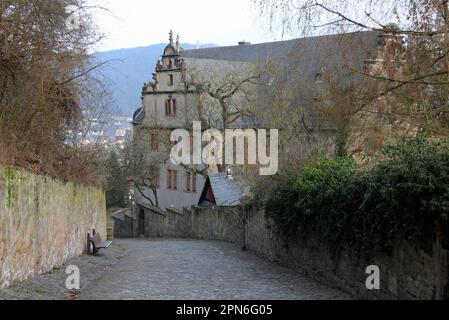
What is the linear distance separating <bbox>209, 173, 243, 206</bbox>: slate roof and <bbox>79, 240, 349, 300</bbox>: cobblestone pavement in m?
13.2

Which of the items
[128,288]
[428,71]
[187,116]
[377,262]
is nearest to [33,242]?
[128,288]

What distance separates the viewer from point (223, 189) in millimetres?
34250

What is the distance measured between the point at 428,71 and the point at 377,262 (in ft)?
11.3

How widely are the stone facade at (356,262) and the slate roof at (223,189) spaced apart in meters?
6.11

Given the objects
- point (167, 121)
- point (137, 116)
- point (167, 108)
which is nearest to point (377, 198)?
point (167, 121)

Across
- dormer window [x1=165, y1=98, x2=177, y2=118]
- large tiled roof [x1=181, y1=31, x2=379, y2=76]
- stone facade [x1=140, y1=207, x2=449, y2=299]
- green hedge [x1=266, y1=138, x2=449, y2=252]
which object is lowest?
stone facade [x1=140, y1=207, x2=449, y2=299]

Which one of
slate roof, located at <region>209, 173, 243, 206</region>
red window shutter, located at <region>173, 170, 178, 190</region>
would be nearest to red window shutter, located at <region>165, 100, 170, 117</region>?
red window shutter, located at <region>173, 170, 178, 190</region>

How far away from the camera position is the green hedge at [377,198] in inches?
335

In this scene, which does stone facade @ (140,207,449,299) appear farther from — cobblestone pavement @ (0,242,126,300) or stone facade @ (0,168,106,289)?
stone facade @ (0,168,106,289)

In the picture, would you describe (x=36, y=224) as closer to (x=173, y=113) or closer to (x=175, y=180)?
(x=173, y=113)

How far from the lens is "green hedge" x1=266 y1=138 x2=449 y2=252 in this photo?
8500 mm
